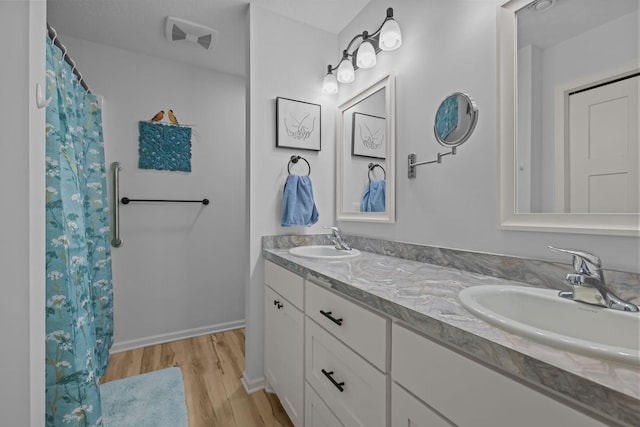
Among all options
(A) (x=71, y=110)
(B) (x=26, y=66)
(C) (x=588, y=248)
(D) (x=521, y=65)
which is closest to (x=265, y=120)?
(A) (x=71, y=110)

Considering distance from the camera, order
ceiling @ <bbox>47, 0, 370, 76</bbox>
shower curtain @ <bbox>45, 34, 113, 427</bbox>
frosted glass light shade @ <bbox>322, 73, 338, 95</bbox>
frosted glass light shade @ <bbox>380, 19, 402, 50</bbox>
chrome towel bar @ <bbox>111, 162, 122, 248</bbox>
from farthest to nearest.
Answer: chrome towel bar @ <bbox>111, 162, 122, 248</bbox>
frosted glass light shade @ <bbox>322, 73, 338, 95</bbox>
ceiling @ <bbox>47, 0, 370, 76</bbox>
frosted glass light shade @ <bbox>380, 19, 402, 50</bbox>
shower curtain @ <bbox>45, 34, 113, 427</bbox>

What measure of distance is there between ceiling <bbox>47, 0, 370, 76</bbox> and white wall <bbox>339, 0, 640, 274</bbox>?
40 centimetres

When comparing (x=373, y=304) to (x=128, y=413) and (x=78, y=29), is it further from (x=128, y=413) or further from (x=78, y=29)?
(x=78, y=29)

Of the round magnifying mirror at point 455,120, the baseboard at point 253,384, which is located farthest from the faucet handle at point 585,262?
the baseboard at point 253,384

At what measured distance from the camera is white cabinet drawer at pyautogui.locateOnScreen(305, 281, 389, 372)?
30.2 inches

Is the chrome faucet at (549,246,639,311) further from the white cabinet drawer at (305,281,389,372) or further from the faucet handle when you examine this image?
the white cabinet drawer at (305,281,389,372)

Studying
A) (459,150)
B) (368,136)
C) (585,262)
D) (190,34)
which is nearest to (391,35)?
(368,136)

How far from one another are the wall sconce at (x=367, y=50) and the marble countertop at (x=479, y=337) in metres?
1.10

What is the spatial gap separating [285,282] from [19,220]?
3.15 ft

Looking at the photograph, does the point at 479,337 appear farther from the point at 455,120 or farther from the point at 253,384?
the point at 253,384

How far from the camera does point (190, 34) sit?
1987 mm

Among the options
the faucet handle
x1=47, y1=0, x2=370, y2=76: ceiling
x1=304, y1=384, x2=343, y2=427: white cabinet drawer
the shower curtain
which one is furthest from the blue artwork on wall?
the faucet handle

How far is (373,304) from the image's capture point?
2.60ft

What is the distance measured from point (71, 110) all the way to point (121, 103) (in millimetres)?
921
